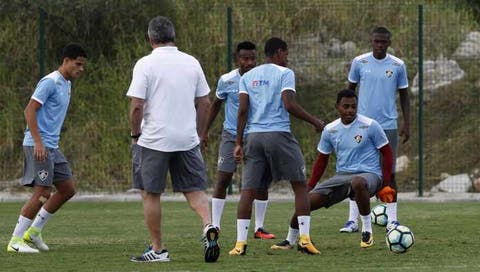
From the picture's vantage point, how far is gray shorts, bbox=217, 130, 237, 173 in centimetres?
1431

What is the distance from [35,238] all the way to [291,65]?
11.1 m

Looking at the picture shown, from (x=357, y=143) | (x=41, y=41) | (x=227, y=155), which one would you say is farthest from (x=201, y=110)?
(x=41, y=41)

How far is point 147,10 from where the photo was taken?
2509 cm

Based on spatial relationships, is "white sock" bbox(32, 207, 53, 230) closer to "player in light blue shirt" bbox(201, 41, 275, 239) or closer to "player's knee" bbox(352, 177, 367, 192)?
"player in light blue shirt" bbox(201, 41, 275, 239)

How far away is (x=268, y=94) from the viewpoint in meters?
12.2

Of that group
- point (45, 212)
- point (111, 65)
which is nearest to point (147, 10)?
point (111, 65)

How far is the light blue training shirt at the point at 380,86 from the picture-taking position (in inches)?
579

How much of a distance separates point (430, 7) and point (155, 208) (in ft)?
42.2

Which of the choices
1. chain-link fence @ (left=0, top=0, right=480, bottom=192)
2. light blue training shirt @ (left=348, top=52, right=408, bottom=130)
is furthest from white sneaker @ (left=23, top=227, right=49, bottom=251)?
chain-link fence @ (left=0, top=0, right=480, bottom=192)

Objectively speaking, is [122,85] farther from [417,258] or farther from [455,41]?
[417,258]

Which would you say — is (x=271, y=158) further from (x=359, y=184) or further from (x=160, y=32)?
(x=160, y=32)

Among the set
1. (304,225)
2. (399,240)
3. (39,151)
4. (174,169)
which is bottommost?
(399,240)

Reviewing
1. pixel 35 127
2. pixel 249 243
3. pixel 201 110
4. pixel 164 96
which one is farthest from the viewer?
pixel 249 243

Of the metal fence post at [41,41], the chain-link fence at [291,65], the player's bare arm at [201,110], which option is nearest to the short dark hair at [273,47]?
the player's bare arm at [201,110]
